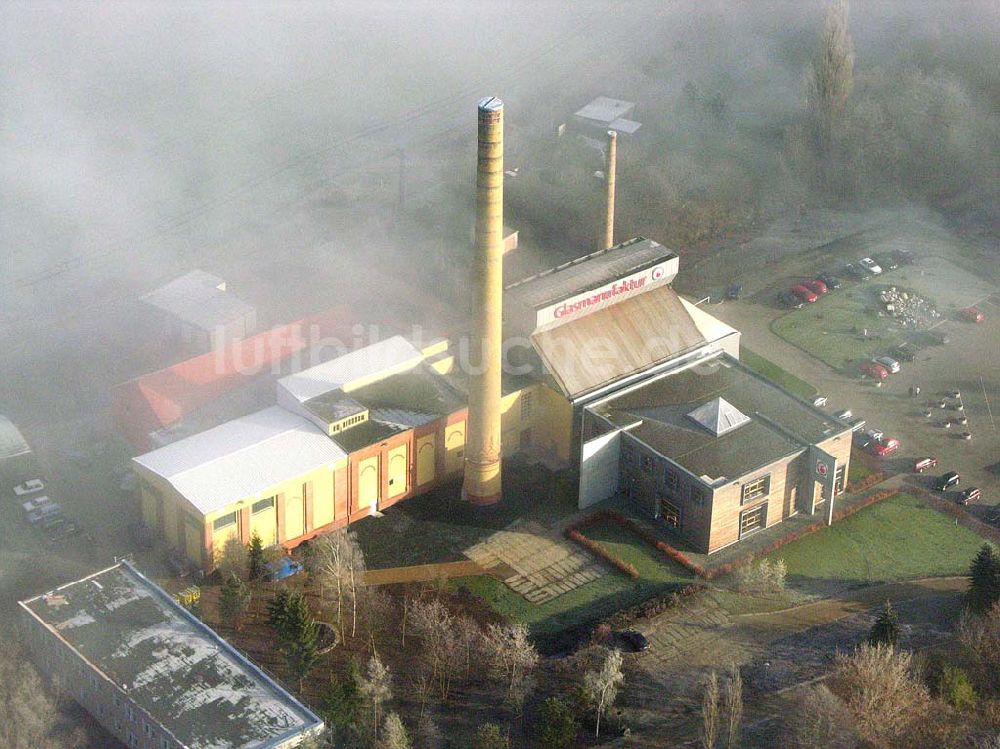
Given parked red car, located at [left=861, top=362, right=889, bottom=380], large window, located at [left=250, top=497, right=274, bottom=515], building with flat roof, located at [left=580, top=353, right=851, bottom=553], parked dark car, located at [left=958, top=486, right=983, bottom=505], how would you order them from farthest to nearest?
parked red car, located at [left=861, top=362, right=889, bottom=380] < parked dark car, located at [left=958, top=486, right=983, bottom=505] < building with flat roof, located at [left=580, top=353, right=851, bottom=553] < large window, located at [left=250, top=497, right=274, bottom=515]

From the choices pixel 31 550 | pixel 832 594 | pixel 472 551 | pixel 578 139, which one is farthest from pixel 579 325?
pixel 578 139

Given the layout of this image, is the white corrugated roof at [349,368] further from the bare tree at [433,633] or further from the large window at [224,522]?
the bare tree at [433,633]

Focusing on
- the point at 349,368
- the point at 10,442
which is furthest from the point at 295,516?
the point at 10,442

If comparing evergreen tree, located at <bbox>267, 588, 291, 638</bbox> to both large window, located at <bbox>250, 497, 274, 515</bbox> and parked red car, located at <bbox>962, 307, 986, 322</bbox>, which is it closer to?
large window, located at <bbox>250, 497, 274, 515</bbox>

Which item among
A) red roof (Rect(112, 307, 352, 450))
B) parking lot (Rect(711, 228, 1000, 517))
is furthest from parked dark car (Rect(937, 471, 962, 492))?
red roof (Rect(112, 307, 352, 450))

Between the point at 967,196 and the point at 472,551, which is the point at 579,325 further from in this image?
the point at 967,196

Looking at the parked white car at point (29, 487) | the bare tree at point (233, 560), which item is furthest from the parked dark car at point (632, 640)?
the parked white car at point (29, 487)
